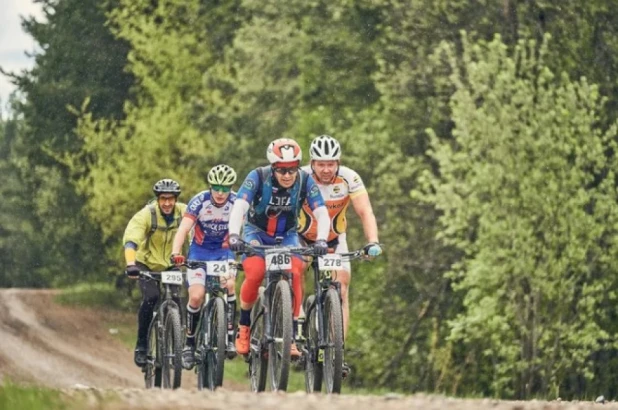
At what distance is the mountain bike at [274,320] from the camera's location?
13.0 meters

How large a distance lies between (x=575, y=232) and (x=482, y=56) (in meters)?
3.66

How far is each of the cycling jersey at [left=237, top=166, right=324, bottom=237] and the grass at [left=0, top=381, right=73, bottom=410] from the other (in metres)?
3.66

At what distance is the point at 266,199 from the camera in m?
13.5

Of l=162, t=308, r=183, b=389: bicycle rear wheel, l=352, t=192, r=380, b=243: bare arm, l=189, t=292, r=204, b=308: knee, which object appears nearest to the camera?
l=352, t=192, r=380, b=243: bare arm

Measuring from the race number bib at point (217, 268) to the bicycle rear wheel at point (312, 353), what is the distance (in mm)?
2106

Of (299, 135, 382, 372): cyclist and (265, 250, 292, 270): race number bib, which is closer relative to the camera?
(265, 250, 292, 270): race number bib

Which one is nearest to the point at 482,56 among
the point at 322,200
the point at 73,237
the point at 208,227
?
the point at 208,227

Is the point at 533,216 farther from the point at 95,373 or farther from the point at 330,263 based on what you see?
the point at 330,263

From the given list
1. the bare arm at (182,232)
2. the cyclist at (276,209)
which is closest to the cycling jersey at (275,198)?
the cyclist at (276,209)

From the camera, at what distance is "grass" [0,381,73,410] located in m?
8.89

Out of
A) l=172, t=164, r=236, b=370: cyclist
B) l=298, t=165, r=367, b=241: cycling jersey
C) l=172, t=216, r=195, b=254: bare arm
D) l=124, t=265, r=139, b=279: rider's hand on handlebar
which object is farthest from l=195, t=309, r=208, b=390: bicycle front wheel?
l=298, t=165, r=367, b=241: cycling jersey

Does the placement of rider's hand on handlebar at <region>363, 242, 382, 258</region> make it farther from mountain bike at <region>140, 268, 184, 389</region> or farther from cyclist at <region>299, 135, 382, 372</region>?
mountain bike at <region>140, 268, 184, 389</region>

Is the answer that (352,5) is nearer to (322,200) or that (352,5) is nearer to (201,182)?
(201,182)

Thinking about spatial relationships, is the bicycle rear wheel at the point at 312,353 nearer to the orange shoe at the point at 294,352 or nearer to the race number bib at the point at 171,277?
the orange shoe at the point at 294,352
